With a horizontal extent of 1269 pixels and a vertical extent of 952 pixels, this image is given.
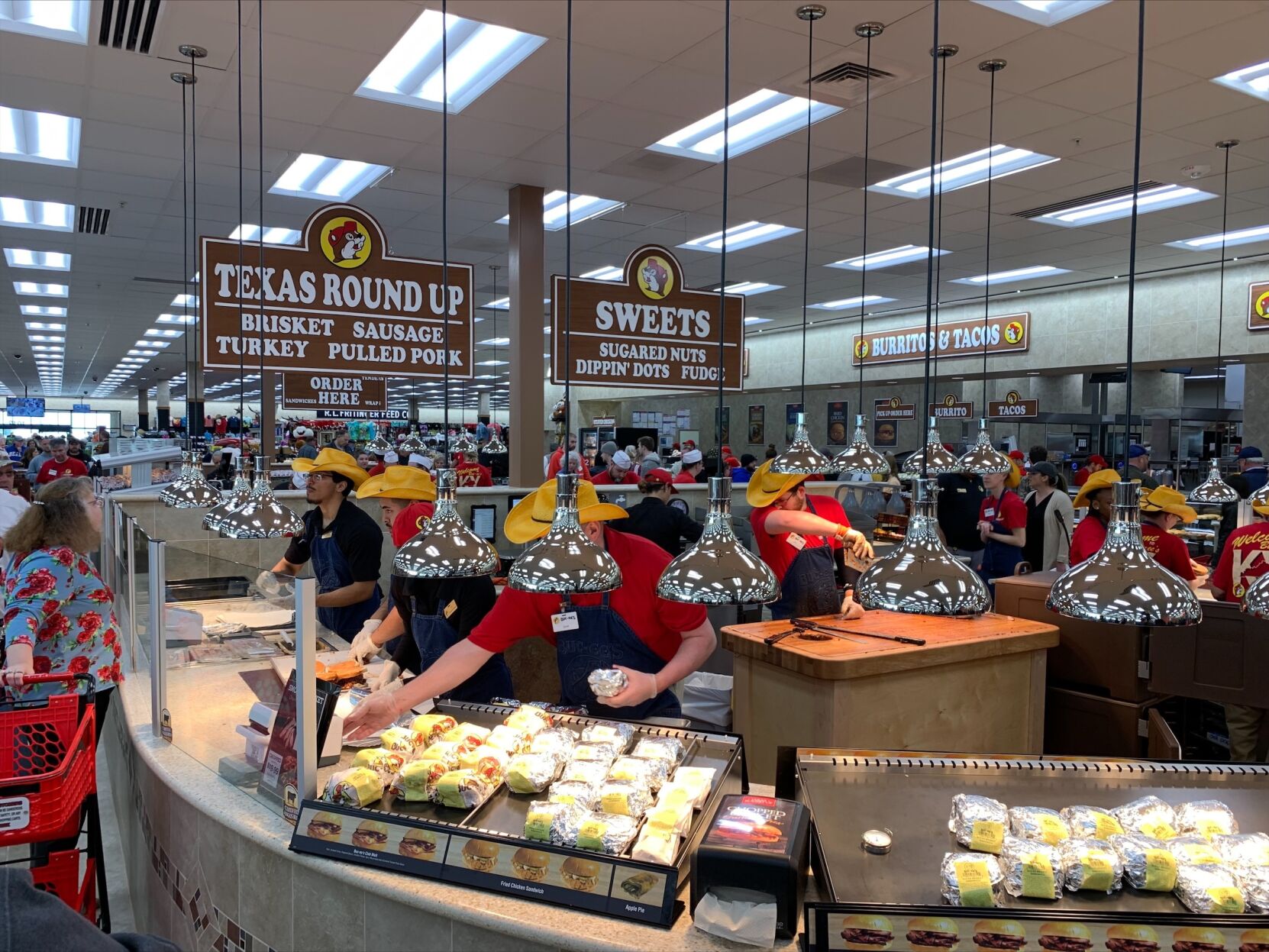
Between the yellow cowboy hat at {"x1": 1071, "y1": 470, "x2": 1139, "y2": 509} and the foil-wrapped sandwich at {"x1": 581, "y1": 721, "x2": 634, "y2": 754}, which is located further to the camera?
the yellow cowboy hat at {"x1": 1071, "y1": 470, "x2": 1139, "y2": 509}

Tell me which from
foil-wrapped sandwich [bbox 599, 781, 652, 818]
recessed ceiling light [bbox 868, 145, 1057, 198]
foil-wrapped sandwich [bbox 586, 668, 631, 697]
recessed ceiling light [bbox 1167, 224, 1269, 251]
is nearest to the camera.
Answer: foil-wrapped sandwich [bbox 599, 781, 652, 818]

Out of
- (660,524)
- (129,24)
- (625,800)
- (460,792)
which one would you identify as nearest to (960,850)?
(625,800)

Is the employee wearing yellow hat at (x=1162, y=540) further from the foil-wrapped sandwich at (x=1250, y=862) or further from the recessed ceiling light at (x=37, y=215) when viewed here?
the recessed ceiling light at (x=37, y=215)

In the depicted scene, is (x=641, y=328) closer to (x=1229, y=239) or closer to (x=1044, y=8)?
(x=1044, y=8)

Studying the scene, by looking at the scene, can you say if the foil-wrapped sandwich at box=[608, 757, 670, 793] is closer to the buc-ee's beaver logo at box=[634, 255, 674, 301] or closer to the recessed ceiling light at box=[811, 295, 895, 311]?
the buc-ee's beaver logo at box=[634, 255, 674, 301]

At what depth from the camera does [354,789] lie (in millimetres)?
2277

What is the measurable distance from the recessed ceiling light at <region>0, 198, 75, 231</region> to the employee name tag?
7.36 m

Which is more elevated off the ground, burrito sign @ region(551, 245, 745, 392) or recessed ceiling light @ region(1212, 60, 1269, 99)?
recessed ceiling light @ region(1212, 60, 1269, 99)

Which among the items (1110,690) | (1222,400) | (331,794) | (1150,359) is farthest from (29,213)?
(1222,400)

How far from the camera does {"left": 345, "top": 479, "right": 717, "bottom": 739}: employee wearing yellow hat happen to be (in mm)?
3395

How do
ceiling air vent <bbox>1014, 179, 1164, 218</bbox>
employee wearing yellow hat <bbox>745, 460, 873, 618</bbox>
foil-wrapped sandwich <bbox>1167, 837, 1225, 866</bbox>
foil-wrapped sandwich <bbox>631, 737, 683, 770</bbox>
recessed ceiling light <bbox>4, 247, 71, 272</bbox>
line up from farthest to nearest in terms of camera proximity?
recessed ceiling light <bbox>4, 247, 71, 272</bbox> < ceiling air vent <bbox>1014, 179, 1164, 218</bbox> < employee wearing yellow hat <bbox>745, 460, 873, 618</bbox> < foil-wrapped sandwich <bbox>631, 737, 683, 770</bbox> < foil-wrapped sandwich <bbox>1167, 837, 1225, 866</bbox>

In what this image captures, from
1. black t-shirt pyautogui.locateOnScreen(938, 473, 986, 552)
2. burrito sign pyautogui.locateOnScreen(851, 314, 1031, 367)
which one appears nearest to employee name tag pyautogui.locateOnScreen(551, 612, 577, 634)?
black t-shirt pyautogui.locateOnScreen(938, 473, 986, 552)

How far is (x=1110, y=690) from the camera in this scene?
14.4 feet

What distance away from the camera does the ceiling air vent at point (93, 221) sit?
27.9 ft
